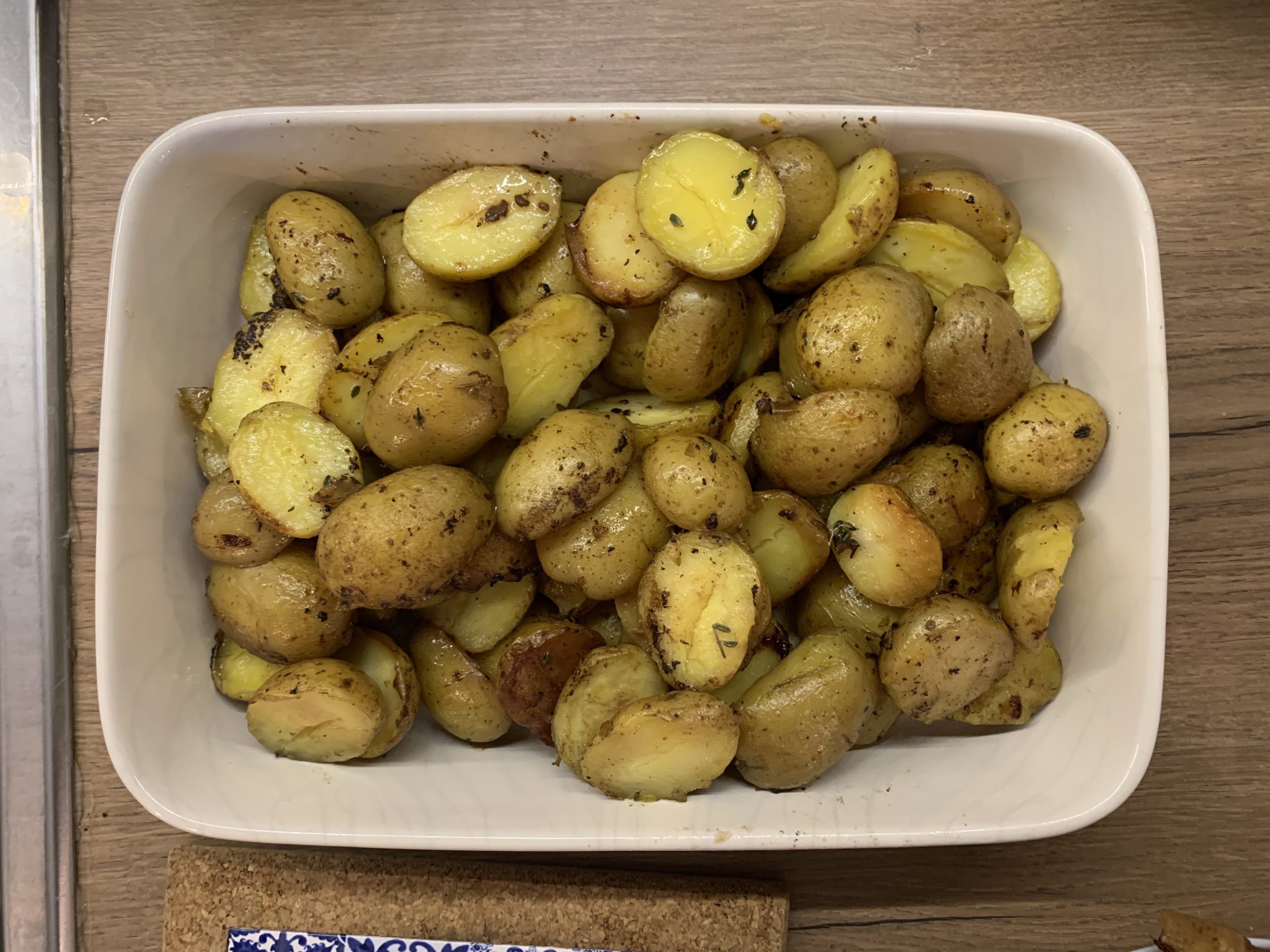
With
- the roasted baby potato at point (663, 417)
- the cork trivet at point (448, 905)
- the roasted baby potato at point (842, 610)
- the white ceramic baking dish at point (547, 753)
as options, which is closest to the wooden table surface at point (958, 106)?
the cork trivet at point (448, 905)

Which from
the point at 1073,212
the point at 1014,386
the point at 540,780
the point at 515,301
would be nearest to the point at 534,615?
the point at 540,780

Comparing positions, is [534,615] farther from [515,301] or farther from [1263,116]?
[1263,116]

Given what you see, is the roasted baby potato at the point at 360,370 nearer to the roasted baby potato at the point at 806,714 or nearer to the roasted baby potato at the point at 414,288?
the roasted baby potato at the point at 414,288

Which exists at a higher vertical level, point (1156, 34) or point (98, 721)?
point (1156, 34)

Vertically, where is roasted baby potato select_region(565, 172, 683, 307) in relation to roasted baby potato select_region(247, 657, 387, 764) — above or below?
above

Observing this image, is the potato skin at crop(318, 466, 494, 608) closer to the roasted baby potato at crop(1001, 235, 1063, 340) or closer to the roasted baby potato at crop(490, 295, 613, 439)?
the roasted baby potato at crop(490, 295, 613, 439)

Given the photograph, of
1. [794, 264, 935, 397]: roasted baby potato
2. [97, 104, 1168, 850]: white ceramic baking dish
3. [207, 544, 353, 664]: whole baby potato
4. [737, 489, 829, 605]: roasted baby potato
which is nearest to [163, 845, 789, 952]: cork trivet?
[97, 104, 1168, 850]: white ceramic baking dish
